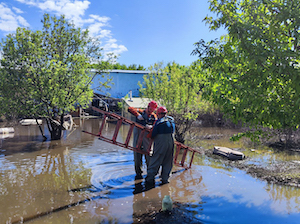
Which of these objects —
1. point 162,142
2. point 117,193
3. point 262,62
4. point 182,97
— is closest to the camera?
point 262,62

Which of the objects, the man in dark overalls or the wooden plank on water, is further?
the wooden plank on water

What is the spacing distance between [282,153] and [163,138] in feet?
25.4

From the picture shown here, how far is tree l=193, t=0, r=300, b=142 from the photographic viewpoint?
3699 mm

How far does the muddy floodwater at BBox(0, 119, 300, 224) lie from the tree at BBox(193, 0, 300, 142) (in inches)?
76.0

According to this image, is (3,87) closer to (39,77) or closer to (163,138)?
(39,77)

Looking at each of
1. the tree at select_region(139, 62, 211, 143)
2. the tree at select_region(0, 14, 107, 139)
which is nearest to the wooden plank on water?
the tree at select_region(139, 62, 211, 143)

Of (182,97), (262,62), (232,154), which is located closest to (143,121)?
(262,62)

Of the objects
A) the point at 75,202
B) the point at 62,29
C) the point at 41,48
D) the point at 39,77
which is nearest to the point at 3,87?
the point at 39,77

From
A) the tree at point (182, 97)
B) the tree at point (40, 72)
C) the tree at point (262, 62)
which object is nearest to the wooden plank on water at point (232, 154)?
the tree at point (182, 97)

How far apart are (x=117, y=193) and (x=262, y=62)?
13.5 feet

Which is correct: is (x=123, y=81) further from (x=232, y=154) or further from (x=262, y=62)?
(x=262, y=62)

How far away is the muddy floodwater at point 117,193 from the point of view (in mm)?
4590

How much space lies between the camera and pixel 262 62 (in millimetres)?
3945

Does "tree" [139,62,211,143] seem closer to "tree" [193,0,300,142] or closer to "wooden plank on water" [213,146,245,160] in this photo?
"wooden plank on water" [213,146,245,160]
